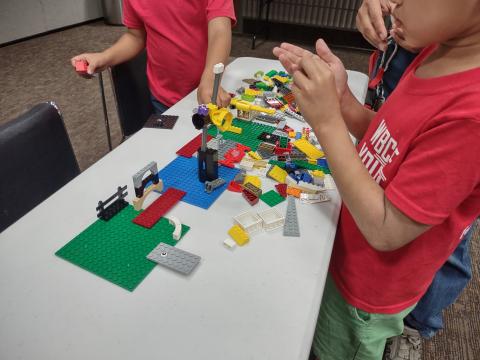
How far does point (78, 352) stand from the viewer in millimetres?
494

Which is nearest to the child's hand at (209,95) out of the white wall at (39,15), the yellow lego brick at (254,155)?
the yellow lego brick at (254,155)

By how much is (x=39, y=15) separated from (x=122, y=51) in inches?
142

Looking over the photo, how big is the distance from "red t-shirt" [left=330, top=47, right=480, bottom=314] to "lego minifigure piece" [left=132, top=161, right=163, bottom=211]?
0.43 m

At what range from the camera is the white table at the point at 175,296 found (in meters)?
0.50

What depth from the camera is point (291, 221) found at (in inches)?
28.6

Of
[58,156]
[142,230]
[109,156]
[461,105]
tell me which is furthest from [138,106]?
[461,105]

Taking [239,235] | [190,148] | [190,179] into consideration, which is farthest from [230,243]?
[190,148]

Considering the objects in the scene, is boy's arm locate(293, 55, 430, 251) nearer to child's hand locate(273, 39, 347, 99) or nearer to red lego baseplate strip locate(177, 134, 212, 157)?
child's hand locate(273, 39, 347, 99)

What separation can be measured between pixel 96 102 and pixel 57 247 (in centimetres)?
235

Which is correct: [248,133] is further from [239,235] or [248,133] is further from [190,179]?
[239,235]

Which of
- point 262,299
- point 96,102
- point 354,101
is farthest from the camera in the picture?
point 96,102

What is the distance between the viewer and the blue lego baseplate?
79cm

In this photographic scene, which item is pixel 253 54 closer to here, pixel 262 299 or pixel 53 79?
pixel 53 79

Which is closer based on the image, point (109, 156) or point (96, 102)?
point (109, 156)
